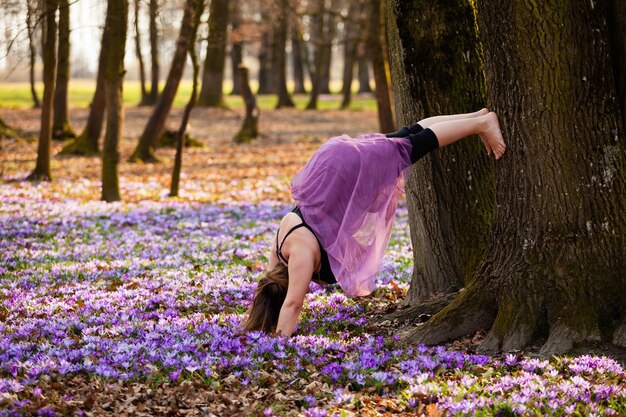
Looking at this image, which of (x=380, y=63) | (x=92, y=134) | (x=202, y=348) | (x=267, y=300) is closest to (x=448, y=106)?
(x=267, y=300)

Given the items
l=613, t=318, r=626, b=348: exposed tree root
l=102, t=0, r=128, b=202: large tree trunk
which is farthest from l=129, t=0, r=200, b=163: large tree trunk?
l=613, t=318, r=626, b=348: exposed tree root

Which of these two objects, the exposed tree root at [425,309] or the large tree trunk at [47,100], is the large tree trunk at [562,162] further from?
the large tree trunk at [47,100]

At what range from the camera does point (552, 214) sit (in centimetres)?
570

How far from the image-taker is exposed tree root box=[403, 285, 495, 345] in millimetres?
6191

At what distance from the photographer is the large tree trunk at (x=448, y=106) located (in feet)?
22.5

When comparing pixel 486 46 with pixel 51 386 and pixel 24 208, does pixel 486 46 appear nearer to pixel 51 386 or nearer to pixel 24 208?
pixel 51 386

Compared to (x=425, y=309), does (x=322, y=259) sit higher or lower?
higher

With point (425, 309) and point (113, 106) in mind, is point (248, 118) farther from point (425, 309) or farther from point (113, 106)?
point (425, 309)

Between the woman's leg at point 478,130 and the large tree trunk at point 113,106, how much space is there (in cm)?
990

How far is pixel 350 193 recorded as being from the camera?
21.1ft

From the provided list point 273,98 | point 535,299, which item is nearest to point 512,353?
point 535,299

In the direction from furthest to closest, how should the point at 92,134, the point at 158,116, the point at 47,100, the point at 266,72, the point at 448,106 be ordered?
the point at 266,72 → the point at 92,134 → the point at 158,116 → the point at 47,100 → the point at 448,106

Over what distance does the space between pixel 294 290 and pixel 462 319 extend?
1.39m

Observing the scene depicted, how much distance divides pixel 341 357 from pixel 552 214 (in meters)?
1.93
